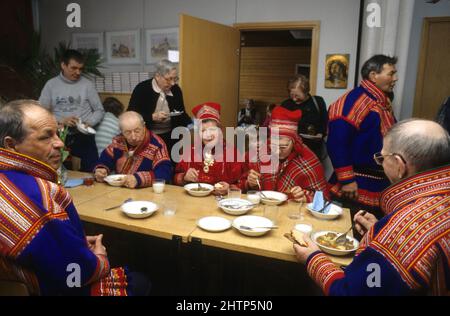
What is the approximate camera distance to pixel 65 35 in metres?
5.52

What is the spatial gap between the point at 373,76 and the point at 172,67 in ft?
5.81

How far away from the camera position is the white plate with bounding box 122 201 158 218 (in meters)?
1.91

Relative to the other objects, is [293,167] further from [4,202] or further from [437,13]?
[437,13]

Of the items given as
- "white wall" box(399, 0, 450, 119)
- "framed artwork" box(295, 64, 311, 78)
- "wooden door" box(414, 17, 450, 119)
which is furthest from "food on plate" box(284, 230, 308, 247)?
"framed artwork" box(295, 64, 311, 78)

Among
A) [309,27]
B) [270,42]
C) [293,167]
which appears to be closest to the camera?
[293,167]

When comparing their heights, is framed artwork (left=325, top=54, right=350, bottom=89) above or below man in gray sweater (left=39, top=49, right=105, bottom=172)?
above

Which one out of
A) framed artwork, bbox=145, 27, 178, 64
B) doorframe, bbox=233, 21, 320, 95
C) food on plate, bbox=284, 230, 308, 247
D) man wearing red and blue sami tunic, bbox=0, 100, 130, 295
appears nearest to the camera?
man wearing red and blue sami tunic, bbox=0, 100, 130, 295

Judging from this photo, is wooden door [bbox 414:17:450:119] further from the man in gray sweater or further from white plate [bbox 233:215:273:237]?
the man in gray sweater

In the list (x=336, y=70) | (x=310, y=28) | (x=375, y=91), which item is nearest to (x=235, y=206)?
(x=375, y=91)

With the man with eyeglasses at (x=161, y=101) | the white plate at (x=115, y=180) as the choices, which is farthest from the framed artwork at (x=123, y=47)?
the white plate at (x=115, y=180)

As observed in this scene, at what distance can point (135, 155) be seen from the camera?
8.89 feet

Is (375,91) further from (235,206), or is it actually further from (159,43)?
(159,43)

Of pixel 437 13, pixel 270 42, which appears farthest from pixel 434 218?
pixel 270 42

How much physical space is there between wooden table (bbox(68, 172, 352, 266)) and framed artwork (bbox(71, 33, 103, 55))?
3479 mm
